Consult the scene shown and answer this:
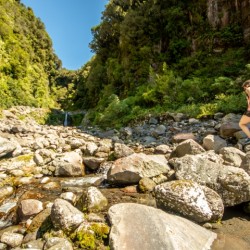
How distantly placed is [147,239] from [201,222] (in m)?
1.05

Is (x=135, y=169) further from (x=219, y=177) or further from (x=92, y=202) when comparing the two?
(x=219, y=177)

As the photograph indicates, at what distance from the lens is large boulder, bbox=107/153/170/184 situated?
4812 mm

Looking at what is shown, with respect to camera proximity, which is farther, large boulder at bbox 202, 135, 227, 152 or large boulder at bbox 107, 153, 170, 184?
large boulder at bbox 202, 135, 227, 152

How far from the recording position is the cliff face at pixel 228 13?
617 inches

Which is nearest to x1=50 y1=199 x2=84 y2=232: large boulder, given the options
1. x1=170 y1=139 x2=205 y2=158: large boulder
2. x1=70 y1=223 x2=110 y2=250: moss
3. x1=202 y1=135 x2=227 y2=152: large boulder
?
x1=70 y1=223 x2=110 y2=250: moss

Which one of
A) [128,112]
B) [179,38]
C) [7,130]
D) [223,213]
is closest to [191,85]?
[128,112]

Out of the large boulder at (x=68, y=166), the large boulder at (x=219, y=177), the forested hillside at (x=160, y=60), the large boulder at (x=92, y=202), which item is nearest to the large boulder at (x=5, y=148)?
the large boulder at (x=68, y=166)

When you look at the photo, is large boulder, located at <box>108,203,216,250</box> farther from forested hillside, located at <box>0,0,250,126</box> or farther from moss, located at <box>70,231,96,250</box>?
forested hillside, located at <box>0,0,250,126</box>

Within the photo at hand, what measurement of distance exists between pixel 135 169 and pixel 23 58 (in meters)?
27.7

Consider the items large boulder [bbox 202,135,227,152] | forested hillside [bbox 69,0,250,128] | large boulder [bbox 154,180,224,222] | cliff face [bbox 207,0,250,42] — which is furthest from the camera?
cliff face [bbox 207,0,250,42]

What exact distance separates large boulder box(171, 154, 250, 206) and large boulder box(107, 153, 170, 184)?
89 cm

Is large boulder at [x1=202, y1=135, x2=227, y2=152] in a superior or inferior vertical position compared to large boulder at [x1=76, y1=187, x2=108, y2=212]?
superior

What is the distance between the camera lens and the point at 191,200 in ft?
10.7

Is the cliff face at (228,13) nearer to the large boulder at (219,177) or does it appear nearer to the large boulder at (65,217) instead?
the large boulder at (219,177)
